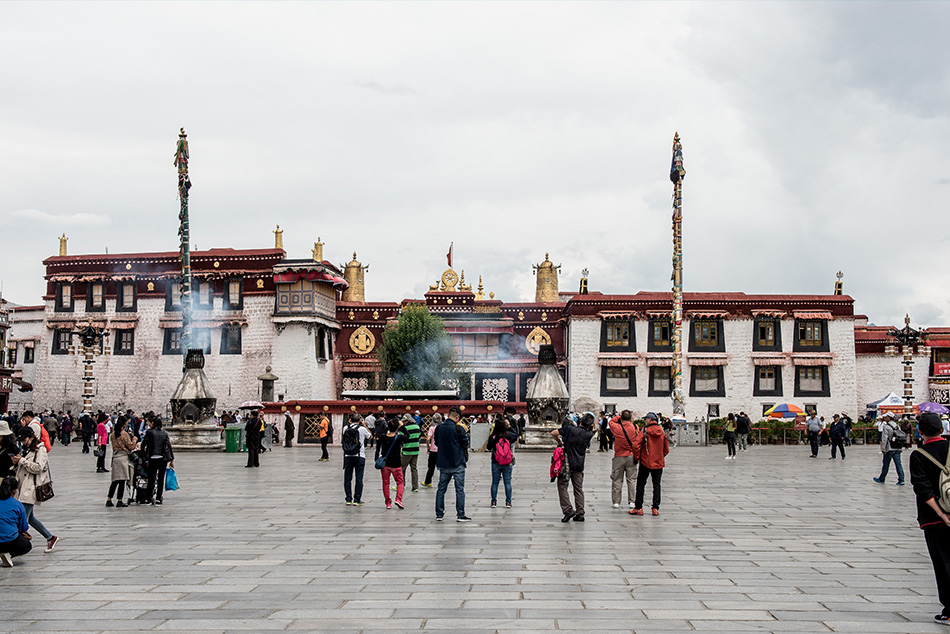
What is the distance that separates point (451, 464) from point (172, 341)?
41.3 metres

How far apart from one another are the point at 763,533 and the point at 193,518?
8.52 meters

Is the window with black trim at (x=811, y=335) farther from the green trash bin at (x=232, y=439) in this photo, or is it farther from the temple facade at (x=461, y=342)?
the green trash bin at (x=232, y=439)

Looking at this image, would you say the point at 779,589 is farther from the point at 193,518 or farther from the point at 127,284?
the point at 127,284

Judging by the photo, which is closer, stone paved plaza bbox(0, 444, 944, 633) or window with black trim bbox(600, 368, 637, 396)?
stone paved plaza bbox(0, 444, 944, 633)

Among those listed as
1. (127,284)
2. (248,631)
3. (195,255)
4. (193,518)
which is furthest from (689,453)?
(127,284)

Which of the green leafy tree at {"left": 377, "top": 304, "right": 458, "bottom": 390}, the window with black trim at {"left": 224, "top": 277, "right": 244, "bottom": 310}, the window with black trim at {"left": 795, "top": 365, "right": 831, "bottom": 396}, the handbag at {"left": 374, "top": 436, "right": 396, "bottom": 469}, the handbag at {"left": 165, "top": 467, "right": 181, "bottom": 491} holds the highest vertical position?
the window with black trim at {"left": 224, "top": 277, "right": 244, "bottom": 310}

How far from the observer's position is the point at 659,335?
49.9m

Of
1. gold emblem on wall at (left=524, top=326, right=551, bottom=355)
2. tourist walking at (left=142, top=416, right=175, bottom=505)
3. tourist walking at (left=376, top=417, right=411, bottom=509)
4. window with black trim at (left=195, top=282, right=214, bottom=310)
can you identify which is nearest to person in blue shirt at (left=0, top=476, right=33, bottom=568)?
tourist walking at (left=142, top=416, right=175, bottom=505)

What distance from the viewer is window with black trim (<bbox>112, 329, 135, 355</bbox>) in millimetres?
51156

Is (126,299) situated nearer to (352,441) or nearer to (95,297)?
(95,297)

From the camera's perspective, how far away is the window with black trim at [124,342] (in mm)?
51156

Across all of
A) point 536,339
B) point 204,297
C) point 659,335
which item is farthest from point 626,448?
point 204,297

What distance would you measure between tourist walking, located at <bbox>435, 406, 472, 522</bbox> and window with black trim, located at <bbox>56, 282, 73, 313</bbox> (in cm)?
4523

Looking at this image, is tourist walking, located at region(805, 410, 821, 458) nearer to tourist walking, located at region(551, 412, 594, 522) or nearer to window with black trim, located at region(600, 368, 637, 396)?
tourist walking, located at region(551, 412, 594, 522)
